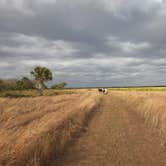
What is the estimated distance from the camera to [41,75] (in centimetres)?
8206

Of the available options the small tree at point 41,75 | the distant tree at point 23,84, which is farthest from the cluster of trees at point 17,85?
the small tree at point 41,75

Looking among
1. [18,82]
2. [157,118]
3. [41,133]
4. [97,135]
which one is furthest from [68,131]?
[18,82]

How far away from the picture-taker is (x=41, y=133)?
8531 millimetres

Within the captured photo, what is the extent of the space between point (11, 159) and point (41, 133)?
97.7 inches

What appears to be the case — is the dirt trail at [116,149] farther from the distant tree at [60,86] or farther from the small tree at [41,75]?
the distant tree at [60,86]

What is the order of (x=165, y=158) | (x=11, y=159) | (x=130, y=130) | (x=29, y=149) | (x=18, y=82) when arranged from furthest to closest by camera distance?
(x=18, y=82)
(x=130, y=130)
(x=165, y=158)
(x=29, y=149)
(x=11, y=159)

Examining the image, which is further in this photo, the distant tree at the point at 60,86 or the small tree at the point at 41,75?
the distant tree at the point at 60,86

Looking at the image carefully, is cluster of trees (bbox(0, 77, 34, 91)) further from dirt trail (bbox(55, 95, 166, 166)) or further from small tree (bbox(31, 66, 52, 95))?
dirt trail (bbox(55, 95, 166, 166))

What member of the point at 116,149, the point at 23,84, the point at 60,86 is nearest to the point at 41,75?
the point at 23,84

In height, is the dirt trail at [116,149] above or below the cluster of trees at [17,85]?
below

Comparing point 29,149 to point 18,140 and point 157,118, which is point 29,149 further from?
point 157,118

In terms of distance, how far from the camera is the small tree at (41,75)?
267 feet

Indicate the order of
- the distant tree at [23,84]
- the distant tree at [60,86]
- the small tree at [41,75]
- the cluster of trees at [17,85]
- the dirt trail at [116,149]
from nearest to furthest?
the dirt trail at [116,149] → the small tree at [41,75] → the cluster of trees at [17,85] → the distant tree at [23,84] → the distant tree at [60,86]

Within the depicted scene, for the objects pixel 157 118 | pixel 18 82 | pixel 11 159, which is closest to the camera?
pixel 11 159
